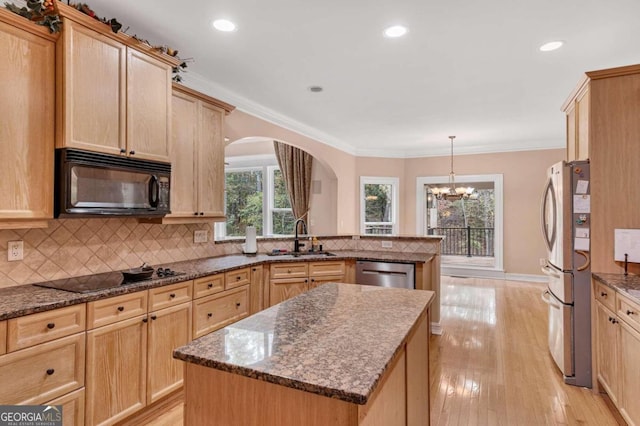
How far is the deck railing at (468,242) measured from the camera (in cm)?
876

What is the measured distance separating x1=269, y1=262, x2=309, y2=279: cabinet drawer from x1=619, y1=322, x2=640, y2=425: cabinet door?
257 centimetres

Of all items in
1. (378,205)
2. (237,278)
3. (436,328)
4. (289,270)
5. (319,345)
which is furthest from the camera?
(378,205)

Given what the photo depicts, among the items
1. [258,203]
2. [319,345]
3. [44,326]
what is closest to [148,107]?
[44,326]

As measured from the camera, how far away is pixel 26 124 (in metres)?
1.95

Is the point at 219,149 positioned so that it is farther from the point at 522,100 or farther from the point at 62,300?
the point at 522,100

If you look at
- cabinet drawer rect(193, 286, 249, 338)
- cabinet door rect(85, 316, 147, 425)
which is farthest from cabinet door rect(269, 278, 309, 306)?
cabinet door rect(85, 316, 147, 425)

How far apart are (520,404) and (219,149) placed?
3317 mm

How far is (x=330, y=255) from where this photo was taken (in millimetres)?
3867

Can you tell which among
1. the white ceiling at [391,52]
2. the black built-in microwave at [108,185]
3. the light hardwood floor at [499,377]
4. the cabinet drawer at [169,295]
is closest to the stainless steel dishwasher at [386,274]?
the light hardwood floor at [499,377]

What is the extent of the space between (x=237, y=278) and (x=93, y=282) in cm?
114

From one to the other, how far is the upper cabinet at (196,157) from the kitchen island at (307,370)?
1801 mm

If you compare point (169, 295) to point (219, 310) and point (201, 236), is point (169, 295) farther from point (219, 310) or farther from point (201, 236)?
point (201, 236)

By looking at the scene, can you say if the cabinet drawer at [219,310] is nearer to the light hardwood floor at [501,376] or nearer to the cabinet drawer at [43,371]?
the cabinet drawer at [43,371]

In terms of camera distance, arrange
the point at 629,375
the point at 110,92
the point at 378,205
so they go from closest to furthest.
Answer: the point at 629,375 < the point at 110,92 < the point at 378,205
